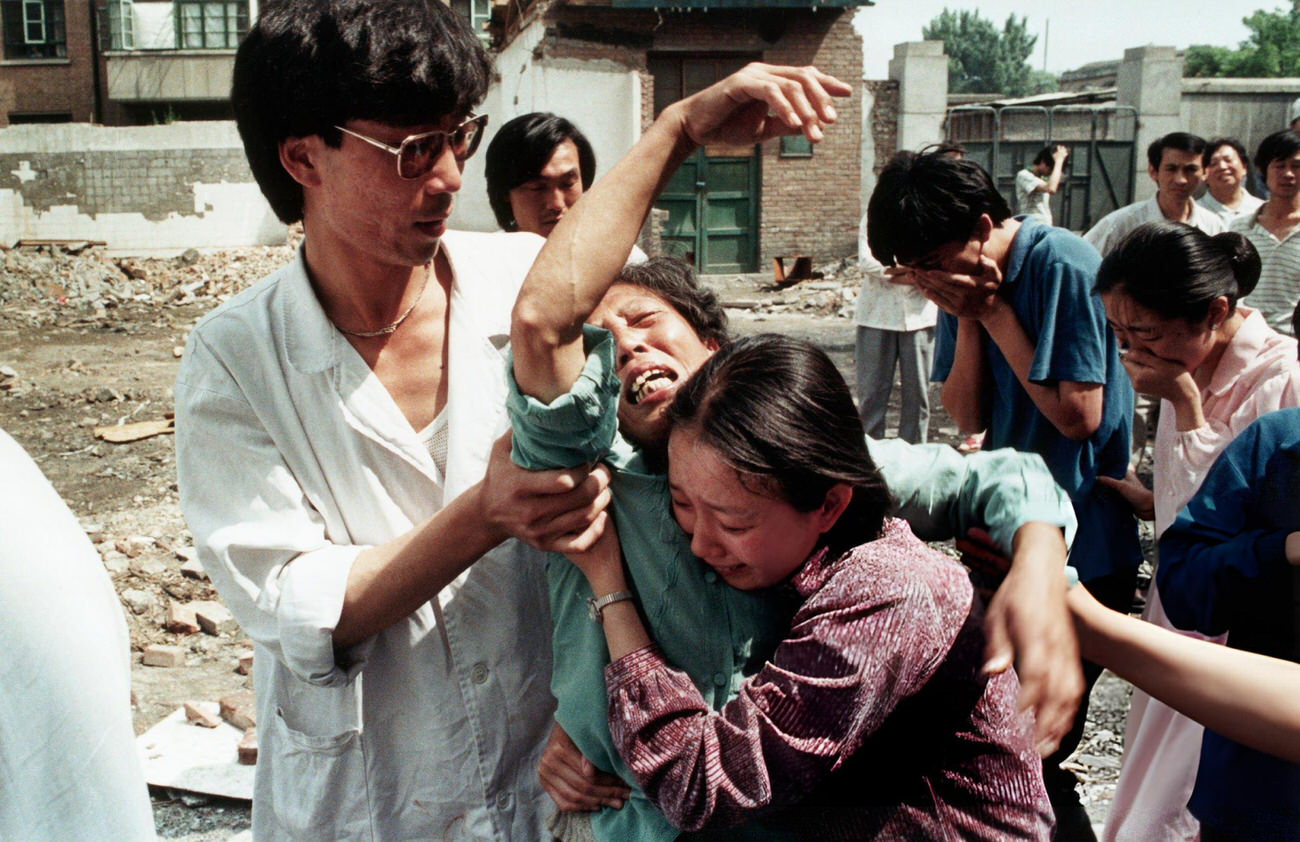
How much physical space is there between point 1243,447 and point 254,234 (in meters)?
21.2

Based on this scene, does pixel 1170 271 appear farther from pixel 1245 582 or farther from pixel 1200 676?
pixel 1200 676

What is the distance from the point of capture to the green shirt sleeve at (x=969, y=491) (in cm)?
138

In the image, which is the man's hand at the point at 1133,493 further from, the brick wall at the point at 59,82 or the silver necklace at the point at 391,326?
the brick wall at the point at 59,82

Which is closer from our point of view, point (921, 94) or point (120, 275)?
point (120, 275)

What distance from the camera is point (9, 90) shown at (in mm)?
27375

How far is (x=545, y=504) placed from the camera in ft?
4.58

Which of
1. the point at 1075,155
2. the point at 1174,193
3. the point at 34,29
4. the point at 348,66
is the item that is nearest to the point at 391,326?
the point at 348,66

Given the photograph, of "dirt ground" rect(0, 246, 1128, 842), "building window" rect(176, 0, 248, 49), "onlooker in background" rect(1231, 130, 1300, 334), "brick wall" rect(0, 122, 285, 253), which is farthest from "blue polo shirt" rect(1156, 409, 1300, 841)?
"building window" rect(176, 0, 248, 49)

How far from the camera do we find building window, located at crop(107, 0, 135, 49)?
1033 inches

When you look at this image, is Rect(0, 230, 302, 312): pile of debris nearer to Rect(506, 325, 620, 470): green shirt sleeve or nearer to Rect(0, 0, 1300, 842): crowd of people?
Rect(0, 0, 1300, 842): crowd of people

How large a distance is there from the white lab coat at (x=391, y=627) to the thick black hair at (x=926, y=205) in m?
1.38

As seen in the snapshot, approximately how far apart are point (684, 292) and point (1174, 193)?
6.09 metres

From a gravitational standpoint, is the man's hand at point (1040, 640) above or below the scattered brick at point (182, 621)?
above

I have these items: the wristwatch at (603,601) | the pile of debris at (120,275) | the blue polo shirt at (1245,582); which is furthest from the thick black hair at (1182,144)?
the pile of debris at (120,275)
